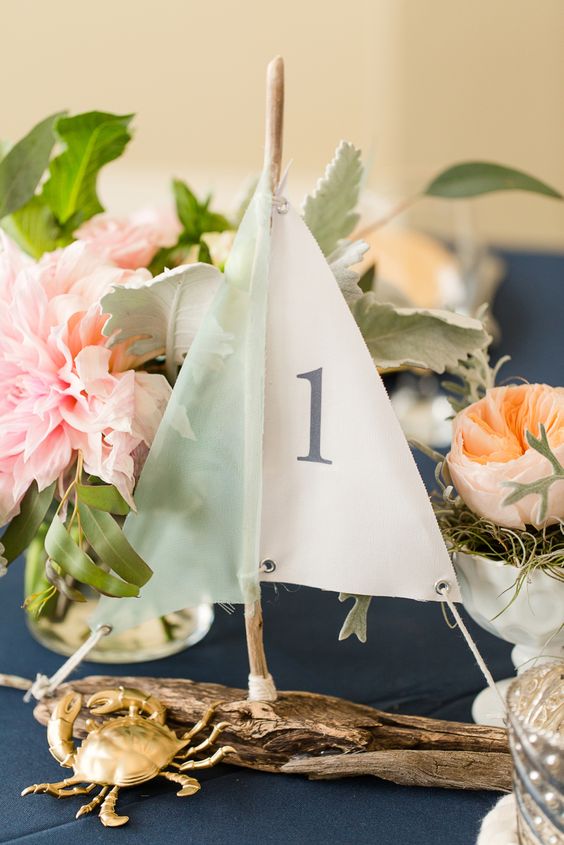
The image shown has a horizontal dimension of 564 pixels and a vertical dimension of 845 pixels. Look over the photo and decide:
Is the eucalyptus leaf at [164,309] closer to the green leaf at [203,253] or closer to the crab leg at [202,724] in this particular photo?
the green leaf at [203,253]

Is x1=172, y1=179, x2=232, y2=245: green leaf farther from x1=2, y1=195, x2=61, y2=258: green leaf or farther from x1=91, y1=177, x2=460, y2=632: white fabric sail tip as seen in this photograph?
x1=91, y1=177, x2=460, y2=632: white fabric sail tip

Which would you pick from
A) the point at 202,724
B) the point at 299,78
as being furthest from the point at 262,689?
the point at 299,78

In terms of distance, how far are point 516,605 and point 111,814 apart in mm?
299

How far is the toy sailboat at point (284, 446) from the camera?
63cm

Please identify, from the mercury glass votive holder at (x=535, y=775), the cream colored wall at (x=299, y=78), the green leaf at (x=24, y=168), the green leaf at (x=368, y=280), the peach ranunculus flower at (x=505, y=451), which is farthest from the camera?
the cream colored wall at (x=299, y=78)

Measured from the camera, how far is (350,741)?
2.17ft

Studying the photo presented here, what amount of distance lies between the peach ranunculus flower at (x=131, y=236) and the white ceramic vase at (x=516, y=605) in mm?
367

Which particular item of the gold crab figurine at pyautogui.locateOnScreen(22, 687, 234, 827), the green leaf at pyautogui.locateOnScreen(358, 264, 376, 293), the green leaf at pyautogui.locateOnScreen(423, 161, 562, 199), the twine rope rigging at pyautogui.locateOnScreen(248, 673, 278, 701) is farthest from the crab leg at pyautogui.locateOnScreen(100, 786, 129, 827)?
the green leaf at pyautogui.locateOnScreen(423, 161, 562, 199)

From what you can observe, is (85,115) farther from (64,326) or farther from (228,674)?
(228,674)

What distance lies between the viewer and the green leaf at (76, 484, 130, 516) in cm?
64

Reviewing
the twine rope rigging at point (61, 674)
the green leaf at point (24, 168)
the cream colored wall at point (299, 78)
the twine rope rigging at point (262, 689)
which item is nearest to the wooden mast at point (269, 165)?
the twine rope rigging at point (262, 689)

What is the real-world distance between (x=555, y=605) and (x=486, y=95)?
296cm

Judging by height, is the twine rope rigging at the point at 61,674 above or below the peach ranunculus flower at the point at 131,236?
below

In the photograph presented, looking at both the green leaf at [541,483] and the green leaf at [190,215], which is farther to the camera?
the green leaf at [190,215]
